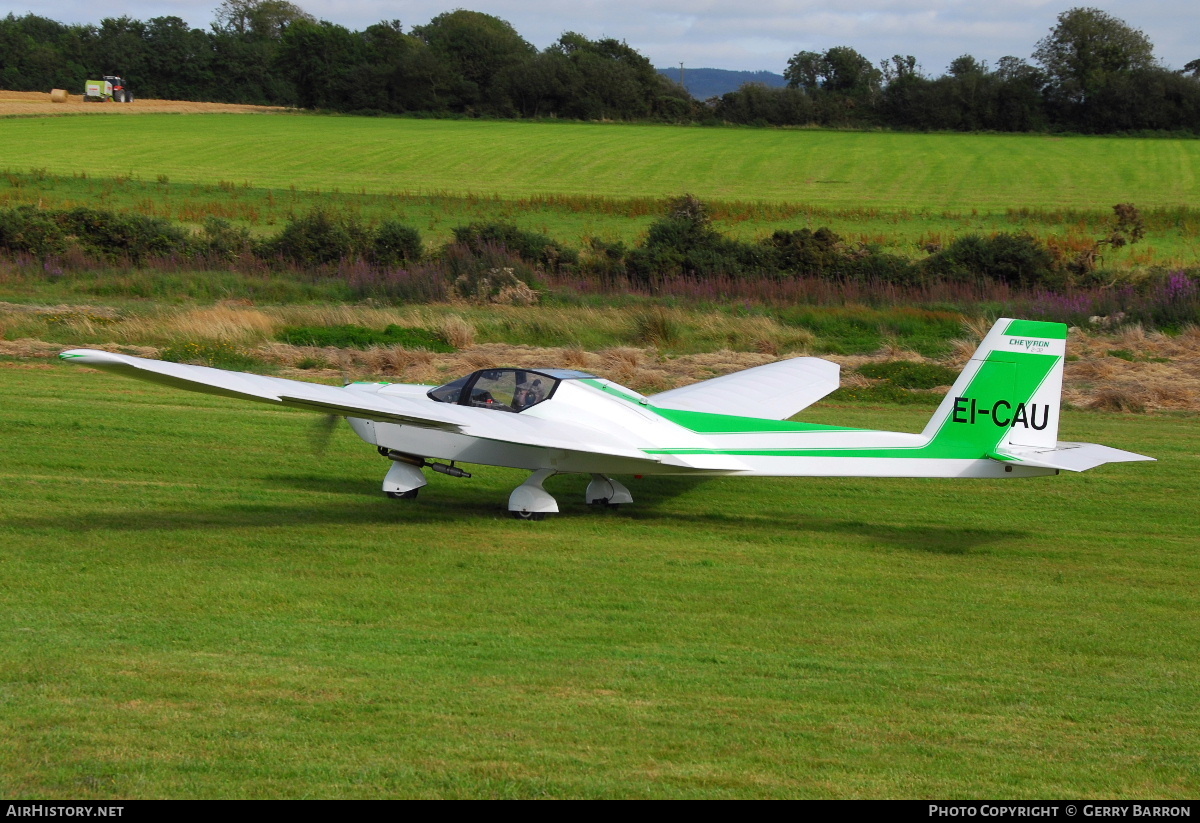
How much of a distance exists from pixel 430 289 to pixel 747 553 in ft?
65.4

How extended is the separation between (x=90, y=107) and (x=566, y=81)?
41657 millimetres

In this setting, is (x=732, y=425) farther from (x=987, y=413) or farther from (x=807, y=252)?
(x=807, y=252)

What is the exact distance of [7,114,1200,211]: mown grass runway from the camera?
59.7 meters

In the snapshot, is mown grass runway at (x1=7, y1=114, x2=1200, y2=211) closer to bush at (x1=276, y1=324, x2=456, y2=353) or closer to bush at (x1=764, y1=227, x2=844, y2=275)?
bush at (x1=764, y1=227, x2=844, y2=275)

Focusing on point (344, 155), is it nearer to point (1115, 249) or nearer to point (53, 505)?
point (1115, 249)

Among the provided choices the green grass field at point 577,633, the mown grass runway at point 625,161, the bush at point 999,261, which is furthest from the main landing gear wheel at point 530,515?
the mown grass runway at point 625,161

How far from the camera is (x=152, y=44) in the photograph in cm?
12269

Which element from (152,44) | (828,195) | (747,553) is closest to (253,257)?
(747,553)

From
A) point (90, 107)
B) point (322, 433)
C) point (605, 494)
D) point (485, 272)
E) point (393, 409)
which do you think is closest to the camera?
point (393, 409)

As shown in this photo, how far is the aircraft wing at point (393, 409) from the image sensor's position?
994 cm

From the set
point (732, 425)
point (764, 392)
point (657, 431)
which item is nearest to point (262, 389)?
point (657, 431)

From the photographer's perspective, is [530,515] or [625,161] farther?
[625,161]

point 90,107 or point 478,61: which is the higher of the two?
point 478,61

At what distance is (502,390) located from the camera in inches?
496
